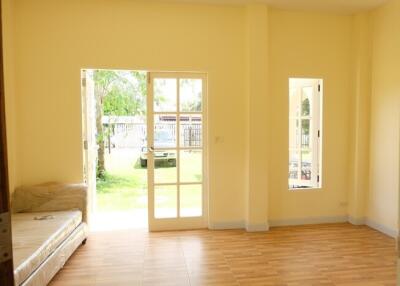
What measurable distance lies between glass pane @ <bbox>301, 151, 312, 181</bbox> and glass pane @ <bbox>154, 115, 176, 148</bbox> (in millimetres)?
1910

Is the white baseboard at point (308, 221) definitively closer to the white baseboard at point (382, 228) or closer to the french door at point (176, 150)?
the white baseboard at point (382, 228)

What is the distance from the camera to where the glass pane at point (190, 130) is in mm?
4173

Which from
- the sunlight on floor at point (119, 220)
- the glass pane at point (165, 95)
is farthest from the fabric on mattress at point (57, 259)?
the glass pane at point (165, 95)

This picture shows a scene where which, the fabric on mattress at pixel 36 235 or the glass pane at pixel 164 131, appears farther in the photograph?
the glass pane at pixel 164 131

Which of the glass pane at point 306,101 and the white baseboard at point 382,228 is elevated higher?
the glass pane at point 306,101

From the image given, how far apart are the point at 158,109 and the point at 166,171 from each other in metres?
0.83

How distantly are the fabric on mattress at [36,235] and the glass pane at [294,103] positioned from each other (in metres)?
3.16

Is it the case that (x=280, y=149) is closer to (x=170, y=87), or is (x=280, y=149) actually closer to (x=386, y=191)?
(x=386, y=191)

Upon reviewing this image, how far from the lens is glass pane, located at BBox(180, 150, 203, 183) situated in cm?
421

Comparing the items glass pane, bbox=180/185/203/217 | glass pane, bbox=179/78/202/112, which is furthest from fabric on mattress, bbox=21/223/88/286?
glass pane, bbox=179/78/202/112

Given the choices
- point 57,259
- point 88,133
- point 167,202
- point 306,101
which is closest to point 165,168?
point 167,202

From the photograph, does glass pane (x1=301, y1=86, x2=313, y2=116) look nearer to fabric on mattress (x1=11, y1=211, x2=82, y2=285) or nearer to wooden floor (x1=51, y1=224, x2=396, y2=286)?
wooden floor (x1=51, y1=224, x2=396, y2=286)

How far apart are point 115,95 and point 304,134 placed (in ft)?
14.6

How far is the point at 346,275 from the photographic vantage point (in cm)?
293
